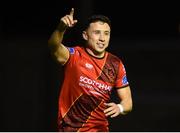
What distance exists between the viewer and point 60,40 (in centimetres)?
543

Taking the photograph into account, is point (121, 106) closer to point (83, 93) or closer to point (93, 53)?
point (83, 93)

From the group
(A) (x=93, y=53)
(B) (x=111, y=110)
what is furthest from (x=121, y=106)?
(A) (x=93, y=53)

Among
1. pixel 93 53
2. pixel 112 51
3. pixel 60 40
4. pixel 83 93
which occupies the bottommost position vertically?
pixel 112 51

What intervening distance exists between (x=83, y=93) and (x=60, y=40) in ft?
1.57

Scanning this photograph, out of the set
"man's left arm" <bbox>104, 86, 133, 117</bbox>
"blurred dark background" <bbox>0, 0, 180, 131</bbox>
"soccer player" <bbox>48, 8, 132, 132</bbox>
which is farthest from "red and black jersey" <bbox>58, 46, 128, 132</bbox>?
"blurred dark background" <bbox>0, 0, 180, 131</bbox>

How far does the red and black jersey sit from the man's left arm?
13 centimetres

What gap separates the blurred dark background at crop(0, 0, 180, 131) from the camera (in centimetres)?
873

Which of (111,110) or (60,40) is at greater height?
(60,40)

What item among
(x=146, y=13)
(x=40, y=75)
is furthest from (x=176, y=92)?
(x=40, y=75)

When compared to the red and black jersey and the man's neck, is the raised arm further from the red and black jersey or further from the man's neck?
the man's neck

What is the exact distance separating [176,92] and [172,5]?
45.3 inches

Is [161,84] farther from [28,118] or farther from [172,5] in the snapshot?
[28,118]

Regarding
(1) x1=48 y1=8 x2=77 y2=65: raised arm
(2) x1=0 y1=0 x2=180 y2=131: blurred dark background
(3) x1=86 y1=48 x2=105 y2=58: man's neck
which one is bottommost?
(2) x1=0 y1=0 x2=180 y2=131: blurred dark background

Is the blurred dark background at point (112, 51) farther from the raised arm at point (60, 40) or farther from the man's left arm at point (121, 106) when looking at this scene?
the raised arm at point (60, 40)
